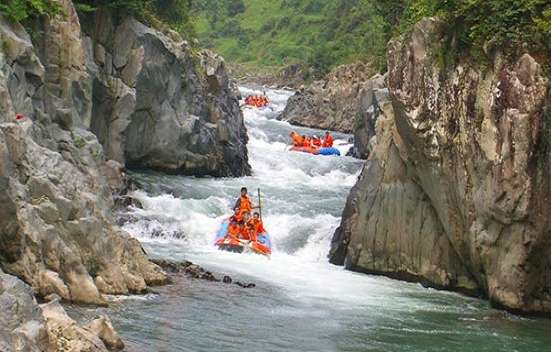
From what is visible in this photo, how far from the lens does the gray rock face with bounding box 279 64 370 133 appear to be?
162ft

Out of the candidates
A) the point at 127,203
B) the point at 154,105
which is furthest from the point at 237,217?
the point at 154,105

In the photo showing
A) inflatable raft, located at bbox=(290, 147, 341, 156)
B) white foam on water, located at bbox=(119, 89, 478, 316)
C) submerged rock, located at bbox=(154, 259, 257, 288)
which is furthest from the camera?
inflatable raft, located at bbox=(290, 147, 341, 156)

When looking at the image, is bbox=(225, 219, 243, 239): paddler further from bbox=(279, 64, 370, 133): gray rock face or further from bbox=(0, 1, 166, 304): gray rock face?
bbox=(279, 64, 370, 133): gray rock face

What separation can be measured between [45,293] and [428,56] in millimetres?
10072

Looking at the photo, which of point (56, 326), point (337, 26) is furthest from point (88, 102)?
point (337, 26)

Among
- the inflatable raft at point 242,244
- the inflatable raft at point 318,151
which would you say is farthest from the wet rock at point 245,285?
the inflatable raft at point 318,151

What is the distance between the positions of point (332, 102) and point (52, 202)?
37592 mm

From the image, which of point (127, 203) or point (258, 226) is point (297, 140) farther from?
point (258, 226)

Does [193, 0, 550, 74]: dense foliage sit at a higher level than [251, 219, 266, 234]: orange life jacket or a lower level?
higher

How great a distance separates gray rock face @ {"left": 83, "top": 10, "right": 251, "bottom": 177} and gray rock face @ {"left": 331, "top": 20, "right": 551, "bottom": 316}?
393 inches

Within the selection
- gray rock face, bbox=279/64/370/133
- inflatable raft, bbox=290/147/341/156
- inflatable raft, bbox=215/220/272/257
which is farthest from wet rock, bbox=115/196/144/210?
gray rock face, bbox=279/64/370/133

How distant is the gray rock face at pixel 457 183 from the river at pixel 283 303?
65cm

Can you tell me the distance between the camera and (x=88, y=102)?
77.1 feet

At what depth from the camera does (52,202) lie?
14188 millimetres
